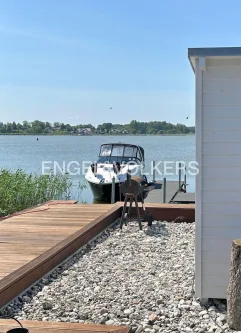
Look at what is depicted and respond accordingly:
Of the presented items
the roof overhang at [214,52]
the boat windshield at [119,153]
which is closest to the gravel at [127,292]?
the roof overhang at [214,52]

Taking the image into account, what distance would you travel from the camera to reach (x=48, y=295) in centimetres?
407

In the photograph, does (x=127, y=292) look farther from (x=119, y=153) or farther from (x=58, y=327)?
(x=119, y=153)

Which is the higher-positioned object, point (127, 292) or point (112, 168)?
point (112, 168)

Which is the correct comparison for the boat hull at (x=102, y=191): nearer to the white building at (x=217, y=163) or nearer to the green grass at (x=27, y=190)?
the green grass at (x=27, y=190)

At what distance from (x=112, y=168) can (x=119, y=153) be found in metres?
1.01

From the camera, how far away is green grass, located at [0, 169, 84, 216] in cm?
905

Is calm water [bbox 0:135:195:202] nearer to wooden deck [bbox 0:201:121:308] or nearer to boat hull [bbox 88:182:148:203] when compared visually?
boat hull [bbox 88:182:148:203]

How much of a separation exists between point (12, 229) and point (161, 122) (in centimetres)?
2186

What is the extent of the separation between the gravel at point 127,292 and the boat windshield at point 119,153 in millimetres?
9788

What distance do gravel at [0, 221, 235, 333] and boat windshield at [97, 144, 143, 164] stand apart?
9.79 meters

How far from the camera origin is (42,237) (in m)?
5.75

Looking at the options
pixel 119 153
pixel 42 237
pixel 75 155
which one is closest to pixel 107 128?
pixel 75 155

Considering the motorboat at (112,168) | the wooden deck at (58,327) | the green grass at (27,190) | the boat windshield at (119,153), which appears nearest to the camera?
the wooden deck at (58,327)

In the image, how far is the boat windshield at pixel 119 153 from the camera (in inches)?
623
